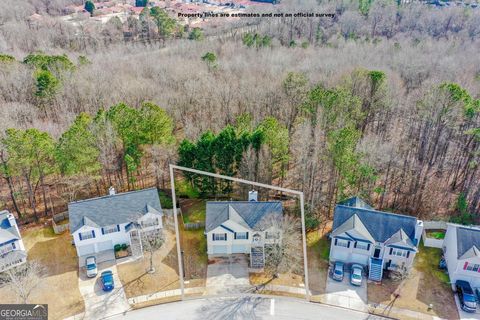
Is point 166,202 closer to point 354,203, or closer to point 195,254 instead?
point 195,254

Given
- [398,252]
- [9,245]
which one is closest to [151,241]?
[9,245]

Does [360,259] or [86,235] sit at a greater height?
[86,235]

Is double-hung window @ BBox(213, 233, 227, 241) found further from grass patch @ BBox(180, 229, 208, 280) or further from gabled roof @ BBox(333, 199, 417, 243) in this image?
gabled roof @ BBox(333, 199, 417, 243)

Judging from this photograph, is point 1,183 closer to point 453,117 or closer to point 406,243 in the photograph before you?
point 406,243

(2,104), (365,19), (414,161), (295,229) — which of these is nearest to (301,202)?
(295,229)

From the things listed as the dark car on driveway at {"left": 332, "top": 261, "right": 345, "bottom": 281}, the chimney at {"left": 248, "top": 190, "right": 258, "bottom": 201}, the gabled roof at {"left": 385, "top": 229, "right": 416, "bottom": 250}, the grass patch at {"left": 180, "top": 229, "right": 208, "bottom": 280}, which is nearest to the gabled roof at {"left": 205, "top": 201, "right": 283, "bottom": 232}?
the chimney at {"left": 248, "top": 190, "right": 258, "bottom": 201}
